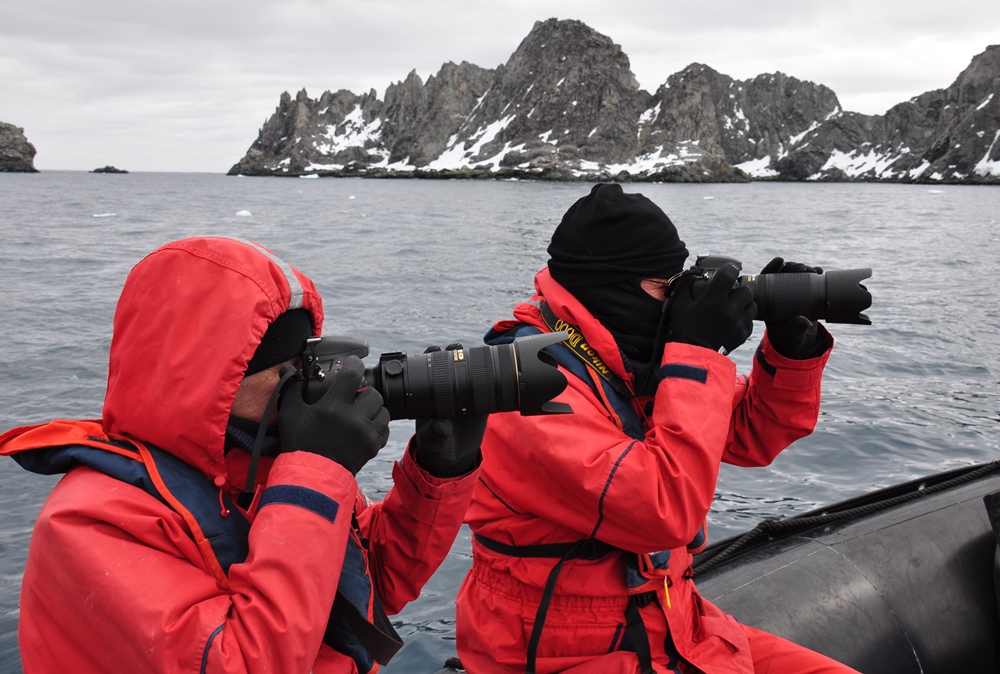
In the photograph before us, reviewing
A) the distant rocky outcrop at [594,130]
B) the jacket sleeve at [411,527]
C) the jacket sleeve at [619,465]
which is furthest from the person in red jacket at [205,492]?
the distant rocky outcrop at [594,130]

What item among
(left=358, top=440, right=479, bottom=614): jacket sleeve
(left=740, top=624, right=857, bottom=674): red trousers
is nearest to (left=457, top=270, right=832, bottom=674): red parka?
(left=740, top=624, right=857, bottom=674): red trousers

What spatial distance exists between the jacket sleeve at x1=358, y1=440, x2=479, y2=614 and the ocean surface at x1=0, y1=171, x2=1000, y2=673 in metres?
1.92

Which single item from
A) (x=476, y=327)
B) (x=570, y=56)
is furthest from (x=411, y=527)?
(x=570, y=56)

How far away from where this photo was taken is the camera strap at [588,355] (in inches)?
87.7

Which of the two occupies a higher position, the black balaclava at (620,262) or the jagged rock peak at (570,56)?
the jagged rock peak at (570,56)

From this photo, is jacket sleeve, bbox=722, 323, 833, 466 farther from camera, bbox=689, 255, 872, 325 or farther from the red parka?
the red parka

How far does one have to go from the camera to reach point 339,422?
156 cm

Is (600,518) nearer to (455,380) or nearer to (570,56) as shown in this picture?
(455,380)

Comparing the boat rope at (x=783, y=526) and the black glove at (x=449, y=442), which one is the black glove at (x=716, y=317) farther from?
the boat rope at (x=783, y=526)

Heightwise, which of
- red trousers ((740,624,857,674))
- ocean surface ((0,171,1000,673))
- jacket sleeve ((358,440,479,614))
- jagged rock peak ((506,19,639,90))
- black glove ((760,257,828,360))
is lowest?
ocean surface ((0,171,1000,673))

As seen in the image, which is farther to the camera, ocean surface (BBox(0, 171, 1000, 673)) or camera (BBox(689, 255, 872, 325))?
ocean surface (BBox(0, 171, 1000, 673))

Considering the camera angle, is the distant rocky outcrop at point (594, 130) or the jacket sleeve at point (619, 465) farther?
the distant rocky outcrop at point (594, 130)

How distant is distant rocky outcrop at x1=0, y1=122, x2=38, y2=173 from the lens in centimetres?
10962

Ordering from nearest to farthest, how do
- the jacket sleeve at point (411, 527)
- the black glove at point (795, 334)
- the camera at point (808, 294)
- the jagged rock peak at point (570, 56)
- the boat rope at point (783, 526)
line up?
the jacket sleeve at point (411, 527) < the camera at point (808, 294) < the black glove at point (795, 334) < the boat rope at point (783, 526) < the jagged rock peak at point (570, 56)
